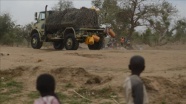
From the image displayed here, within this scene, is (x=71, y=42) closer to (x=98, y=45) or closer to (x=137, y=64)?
(x=98, y=45)

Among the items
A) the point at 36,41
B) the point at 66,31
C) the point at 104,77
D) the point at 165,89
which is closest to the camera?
the point at 165,89

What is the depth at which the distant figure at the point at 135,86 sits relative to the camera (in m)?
3.84

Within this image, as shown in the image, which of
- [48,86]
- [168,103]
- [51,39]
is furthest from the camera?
[51,39]

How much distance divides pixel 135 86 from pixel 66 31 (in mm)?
15097

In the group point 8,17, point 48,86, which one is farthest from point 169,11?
point 48,86

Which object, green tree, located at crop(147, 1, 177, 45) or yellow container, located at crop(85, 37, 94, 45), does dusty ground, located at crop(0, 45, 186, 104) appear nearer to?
yellow container, located at crop(85, 37, 94, 45)

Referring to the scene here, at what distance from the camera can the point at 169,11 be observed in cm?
3056

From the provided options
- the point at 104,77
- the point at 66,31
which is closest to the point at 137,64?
the point at 104,77

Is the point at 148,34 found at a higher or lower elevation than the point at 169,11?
lower

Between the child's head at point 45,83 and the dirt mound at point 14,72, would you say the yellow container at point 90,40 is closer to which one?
the dirt mound at point 14,72

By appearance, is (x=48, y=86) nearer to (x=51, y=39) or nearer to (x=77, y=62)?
(x=77, y=62)

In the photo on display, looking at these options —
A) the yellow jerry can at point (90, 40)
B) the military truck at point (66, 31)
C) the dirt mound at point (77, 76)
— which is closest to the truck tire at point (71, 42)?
the military truck at point (66, 31)

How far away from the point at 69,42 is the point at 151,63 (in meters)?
7.21

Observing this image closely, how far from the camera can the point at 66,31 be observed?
18.8 metres
